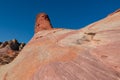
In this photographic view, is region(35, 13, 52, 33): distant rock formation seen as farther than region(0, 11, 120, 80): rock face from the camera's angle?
Yes

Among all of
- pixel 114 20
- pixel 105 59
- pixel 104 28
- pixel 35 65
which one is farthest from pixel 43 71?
pixel 114 20

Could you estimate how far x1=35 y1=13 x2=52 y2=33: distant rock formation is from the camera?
32.8 m

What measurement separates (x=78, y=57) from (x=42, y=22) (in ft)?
57.0

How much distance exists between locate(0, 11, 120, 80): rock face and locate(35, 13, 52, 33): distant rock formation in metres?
10.5

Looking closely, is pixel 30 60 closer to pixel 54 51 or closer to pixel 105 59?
pixel 54 51

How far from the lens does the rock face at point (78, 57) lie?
15461 millimetres

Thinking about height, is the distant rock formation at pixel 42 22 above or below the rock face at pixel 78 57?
above

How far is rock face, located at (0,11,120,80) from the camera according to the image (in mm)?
15461

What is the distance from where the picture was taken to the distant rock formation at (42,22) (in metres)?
32.8

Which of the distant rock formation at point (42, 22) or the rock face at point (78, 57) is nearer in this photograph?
the rock face at point (78, 57)

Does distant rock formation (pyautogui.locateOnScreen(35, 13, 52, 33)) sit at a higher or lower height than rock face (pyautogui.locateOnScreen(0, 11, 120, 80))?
higher

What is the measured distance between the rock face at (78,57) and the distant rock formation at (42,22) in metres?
10.5

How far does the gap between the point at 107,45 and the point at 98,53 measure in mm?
1040

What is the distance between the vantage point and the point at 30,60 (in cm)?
2073
